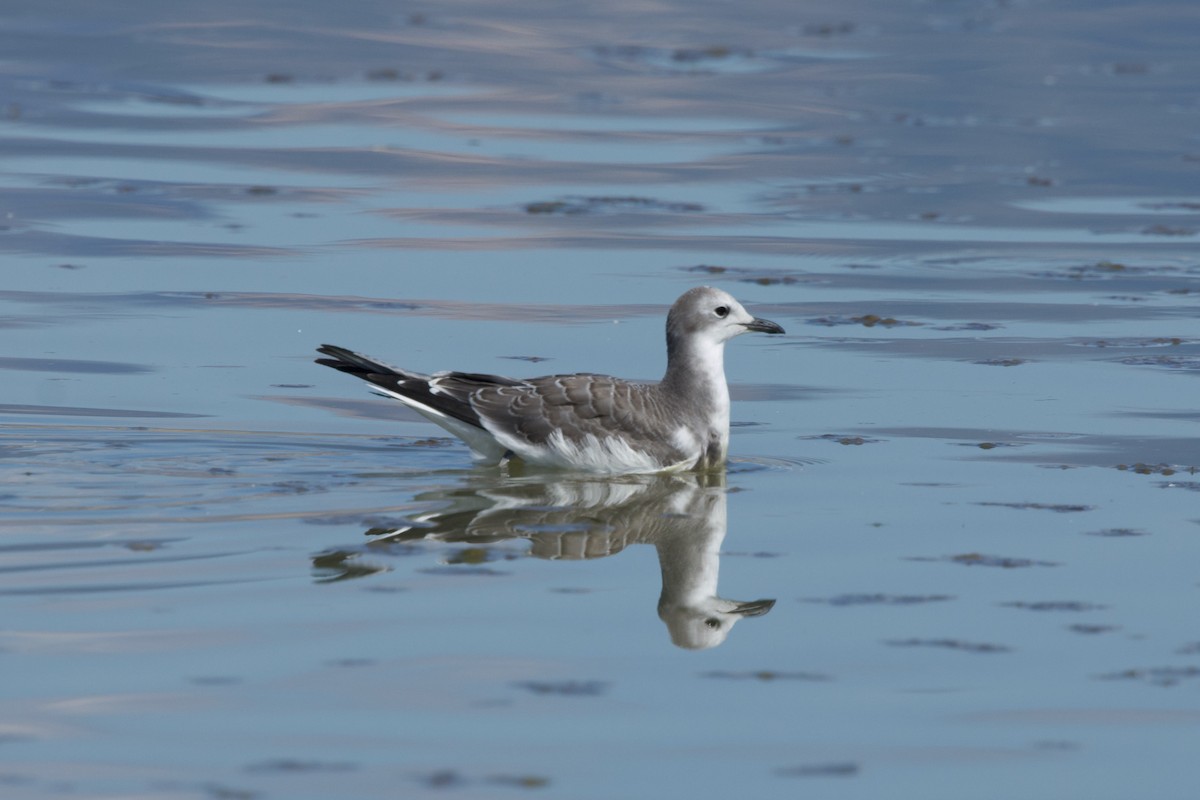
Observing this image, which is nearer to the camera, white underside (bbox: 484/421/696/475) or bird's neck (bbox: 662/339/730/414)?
white underside (bbox: 484/421/696/475)

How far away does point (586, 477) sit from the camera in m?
11.9

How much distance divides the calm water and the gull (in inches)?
8.0

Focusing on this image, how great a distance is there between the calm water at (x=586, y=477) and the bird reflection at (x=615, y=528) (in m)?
0.04

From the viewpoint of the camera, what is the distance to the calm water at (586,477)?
7.50 m

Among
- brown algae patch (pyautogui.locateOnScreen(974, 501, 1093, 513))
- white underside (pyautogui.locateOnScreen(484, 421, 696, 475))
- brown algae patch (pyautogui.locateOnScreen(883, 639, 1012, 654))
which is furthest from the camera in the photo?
white underside (pyautogui.locateOnScreen(484, 421, 696, 475))

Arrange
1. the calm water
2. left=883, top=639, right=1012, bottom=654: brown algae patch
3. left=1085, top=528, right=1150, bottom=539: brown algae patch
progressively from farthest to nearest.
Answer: left=1085, top=528, right=1150, bottom=539: brown algae patch → left=883, top=639, right=1012, bottom=654: brown algae patch → the calm water

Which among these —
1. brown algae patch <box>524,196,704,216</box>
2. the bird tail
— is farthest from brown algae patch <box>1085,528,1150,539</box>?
brown algae patch <box>524,196,704,216</box>

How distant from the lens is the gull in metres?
11.9

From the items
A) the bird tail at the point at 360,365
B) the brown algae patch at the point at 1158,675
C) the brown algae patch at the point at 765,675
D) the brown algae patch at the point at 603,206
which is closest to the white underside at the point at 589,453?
the bird tail at the point at 360,365

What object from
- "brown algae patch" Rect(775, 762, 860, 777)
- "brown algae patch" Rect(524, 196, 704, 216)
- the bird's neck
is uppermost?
"brown algae patch" Rect(524, 196, 704, 216)

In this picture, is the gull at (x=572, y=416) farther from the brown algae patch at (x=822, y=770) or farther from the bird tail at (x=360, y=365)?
the brown algae patch at (x=822, y=770)

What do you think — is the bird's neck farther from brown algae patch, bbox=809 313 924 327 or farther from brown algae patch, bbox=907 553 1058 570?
brown algae patch, bbox=809 313 924 327

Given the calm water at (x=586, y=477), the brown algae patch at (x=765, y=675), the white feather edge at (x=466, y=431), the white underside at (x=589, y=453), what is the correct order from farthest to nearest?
the white feather edge at (x=466, y=431)
the white underside at (x=589, y=453)
the brown algae patch at (x=765, y=675)
the calm water at (x=586, y=477)

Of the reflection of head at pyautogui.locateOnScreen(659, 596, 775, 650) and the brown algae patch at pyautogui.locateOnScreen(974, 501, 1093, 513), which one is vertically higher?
the brown algae patch at pyautogui.locateOnScreen(974, 501, 1093, 513)
